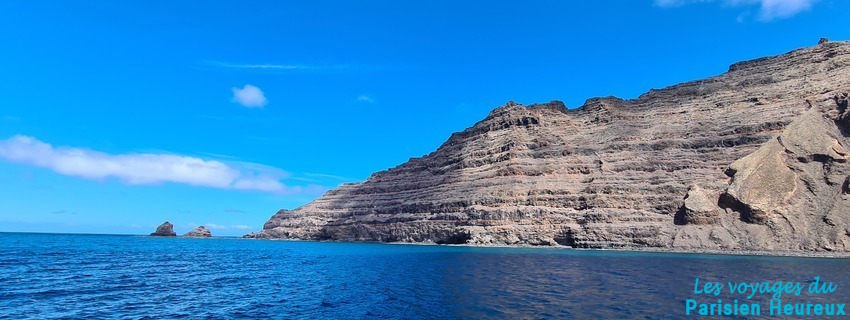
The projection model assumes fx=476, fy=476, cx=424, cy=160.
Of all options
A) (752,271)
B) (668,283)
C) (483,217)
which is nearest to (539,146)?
(483,217)

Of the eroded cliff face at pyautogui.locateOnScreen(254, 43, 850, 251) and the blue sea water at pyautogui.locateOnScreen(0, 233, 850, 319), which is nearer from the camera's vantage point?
the blue sea water at pyautogui.locateOnScreen(0, 233, 850, 319)

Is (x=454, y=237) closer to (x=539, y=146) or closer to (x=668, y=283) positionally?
(x=539, y=146)

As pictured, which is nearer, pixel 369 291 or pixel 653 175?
pixel 369 291

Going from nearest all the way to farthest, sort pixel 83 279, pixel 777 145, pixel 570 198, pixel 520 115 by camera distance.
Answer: pixel 83 279 → pixel 777 145 → pixel 570 198 → pixel 520 115

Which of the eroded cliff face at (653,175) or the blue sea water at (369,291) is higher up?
the eroded cliff face at (653,175)

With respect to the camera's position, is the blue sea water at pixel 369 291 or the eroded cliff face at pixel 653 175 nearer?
the blue sea water at pixel 369 291

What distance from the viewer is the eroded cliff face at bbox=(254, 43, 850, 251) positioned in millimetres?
84250

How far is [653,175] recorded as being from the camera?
104562 mm

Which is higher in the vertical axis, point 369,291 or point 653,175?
point 653,175

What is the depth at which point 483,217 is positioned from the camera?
355 feet

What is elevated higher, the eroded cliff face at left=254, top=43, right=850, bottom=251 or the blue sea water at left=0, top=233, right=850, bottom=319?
the eroded cliff face at left=254, top=43, right=850, bottom=251

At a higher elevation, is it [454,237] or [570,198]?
[570,198]

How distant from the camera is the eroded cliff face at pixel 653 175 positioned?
84.2 metres

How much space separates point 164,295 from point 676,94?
141 meters
